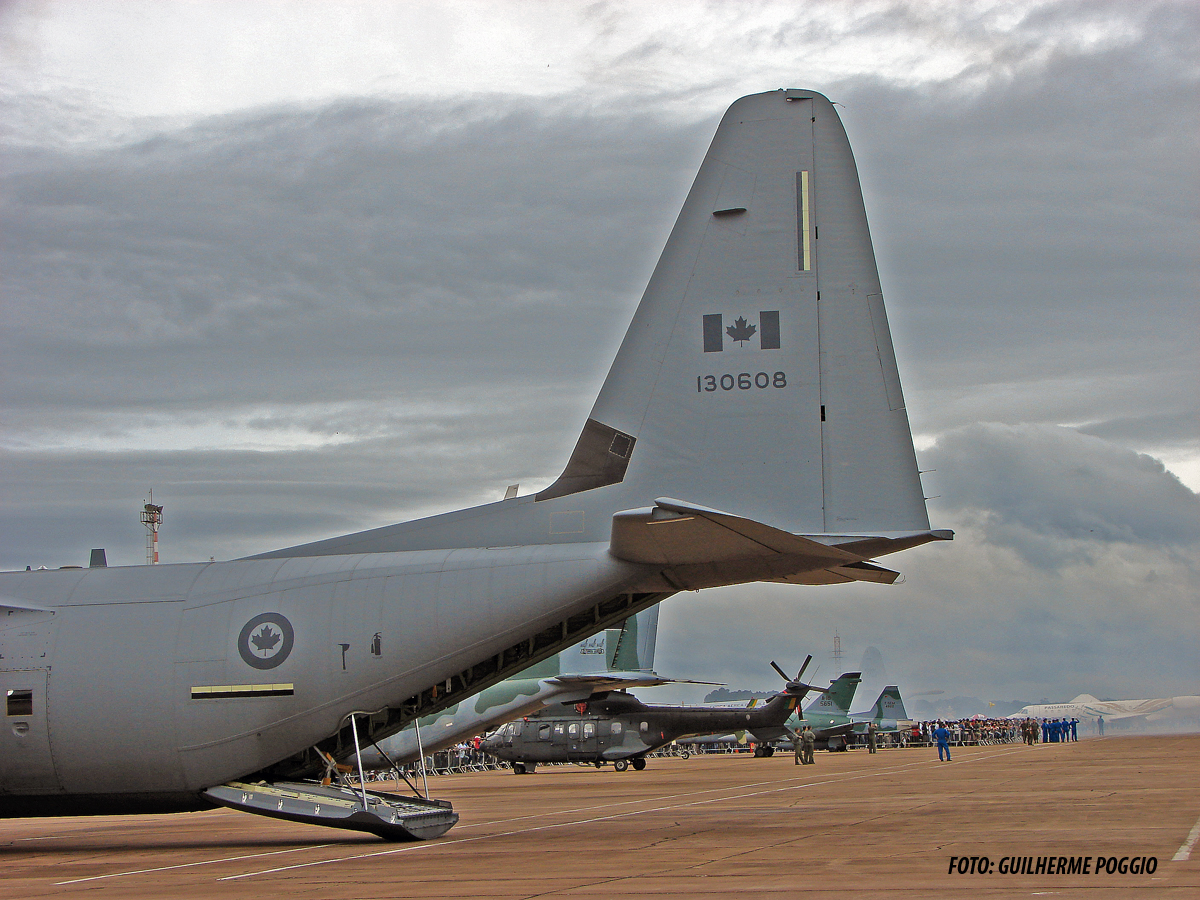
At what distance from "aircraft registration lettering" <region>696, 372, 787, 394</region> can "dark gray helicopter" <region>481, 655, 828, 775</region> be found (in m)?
31.6

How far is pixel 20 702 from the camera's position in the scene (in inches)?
623

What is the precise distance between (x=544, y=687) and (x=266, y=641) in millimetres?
22336

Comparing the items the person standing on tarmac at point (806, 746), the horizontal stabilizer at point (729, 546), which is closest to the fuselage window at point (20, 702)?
the horizontal stabilizer at point (729, 546)

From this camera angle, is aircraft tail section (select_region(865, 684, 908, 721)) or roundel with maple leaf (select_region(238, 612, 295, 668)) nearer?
roundel with maple leaf (select_region(238, 612, 295, 668))

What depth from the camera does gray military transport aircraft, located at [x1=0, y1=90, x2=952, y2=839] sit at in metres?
14.9

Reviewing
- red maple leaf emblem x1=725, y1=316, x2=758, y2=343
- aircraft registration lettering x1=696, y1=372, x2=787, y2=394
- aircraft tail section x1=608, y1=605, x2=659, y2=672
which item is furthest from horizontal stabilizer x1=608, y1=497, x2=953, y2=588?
aircraft tail section x1=608, y1=605, x2=659, y2=672

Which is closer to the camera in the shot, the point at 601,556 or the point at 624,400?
the point at 601,556

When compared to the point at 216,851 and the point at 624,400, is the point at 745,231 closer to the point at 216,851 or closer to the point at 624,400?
the point at 624,400

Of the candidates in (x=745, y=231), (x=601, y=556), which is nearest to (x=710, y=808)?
(x=601, y=556)

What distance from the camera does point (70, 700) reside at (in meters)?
15.7

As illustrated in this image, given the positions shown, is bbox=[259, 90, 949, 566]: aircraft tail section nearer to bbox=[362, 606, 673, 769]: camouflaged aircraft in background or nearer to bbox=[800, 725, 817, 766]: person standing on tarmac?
bbox=[362, 606, 673, 769]: camouflaged aircraft in background

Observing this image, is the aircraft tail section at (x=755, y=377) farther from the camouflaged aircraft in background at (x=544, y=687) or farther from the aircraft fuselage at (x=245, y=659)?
the camouflaged aircraft in background at (x=544, y=687)

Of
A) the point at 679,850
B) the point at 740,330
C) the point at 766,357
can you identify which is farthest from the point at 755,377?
the point at 679,850

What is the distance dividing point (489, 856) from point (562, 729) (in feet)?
111
